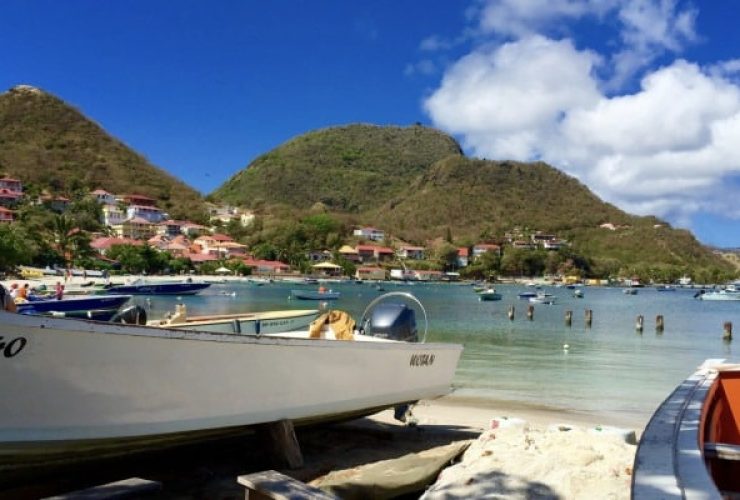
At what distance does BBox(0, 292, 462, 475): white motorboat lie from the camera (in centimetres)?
519

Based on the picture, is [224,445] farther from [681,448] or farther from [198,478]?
[681,448]

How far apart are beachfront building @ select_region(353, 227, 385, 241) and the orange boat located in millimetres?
170538

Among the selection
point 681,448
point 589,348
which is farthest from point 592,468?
point 589,348

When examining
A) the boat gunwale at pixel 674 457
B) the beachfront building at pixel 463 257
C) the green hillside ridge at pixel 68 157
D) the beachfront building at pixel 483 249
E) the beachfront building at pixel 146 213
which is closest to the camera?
the boat gunwale at pixel 674 457

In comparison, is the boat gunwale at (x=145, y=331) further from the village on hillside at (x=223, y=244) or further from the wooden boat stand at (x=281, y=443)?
the village on hillside at (x=223, y=244)

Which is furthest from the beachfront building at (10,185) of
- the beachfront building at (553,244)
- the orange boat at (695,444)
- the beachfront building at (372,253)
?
the beachfront building at (553,244)

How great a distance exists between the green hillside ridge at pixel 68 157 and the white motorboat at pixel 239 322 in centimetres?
13899

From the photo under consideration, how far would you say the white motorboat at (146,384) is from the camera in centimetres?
519

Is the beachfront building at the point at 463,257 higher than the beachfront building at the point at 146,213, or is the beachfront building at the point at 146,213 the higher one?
the beachfront building at the point at 146,213

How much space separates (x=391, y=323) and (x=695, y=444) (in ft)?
20.2

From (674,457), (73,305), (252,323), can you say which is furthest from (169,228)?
(674,457)

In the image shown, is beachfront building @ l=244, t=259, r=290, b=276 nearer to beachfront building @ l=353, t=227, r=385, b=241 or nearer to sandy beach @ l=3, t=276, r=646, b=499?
beachfront building @ l=353, t=227, r=385, b=241

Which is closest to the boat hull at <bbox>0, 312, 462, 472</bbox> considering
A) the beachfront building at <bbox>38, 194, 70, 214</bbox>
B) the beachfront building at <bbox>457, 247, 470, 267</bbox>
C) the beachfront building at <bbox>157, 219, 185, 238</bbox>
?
the beachfront building at <bbox>38, 194, 70, 214</bbox>

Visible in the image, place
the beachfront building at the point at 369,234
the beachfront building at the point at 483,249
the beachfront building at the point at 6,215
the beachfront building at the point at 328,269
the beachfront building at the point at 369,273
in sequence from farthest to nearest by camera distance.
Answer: the beachfront building at the point at 369,234 < the beachfront building at the point at 483,249 < the beachfront building at the point at 369,273 < the beachfront building at the point at 328,269 < the beachfront building at the point at 6,215
